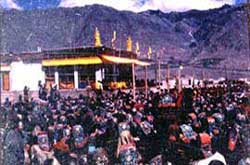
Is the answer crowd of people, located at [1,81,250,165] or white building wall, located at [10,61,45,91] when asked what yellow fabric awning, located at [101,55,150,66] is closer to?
crowd of people, located at [1,81,250,165]

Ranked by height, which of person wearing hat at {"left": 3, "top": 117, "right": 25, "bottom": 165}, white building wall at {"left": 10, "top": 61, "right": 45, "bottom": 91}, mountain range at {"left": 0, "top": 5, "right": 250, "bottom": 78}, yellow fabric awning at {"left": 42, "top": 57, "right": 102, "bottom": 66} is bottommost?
person wearing hat at {"left": 3, "top": 117, "right": 25, "bottom": 165}

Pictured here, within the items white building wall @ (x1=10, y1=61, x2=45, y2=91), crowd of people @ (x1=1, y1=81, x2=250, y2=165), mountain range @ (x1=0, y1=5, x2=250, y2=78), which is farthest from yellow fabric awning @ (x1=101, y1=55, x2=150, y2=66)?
white building wall @ (x1=10, y1=61, x2=45, y2=91)

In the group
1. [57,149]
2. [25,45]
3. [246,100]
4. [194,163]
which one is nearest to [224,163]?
[194,163]

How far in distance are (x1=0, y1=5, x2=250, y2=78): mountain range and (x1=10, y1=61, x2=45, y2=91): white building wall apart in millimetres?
109

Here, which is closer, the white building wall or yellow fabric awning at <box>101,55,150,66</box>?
the white building wall

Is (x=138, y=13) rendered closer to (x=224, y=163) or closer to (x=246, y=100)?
(x=246, y=100)

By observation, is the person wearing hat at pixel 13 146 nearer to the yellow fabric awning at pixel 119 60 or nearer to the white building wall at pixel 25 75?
the white building wall at pixel 25 75

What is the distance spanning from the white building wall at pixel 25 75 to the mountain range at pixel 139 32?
→ 11 cm

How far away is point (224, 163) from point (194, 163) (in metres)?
0.19

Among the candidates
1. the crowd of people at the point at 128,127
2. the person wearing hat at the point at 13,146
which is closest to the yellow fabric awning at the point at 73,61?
the crowd of people at the point at 128,127

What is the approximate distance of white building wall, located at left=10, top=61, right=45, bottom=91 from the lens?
3.19 metres

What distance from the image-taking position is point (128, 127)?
333 centimetres

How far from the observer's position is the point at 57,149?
324 centimetres

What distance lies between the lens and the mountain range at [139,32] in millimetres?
3275
